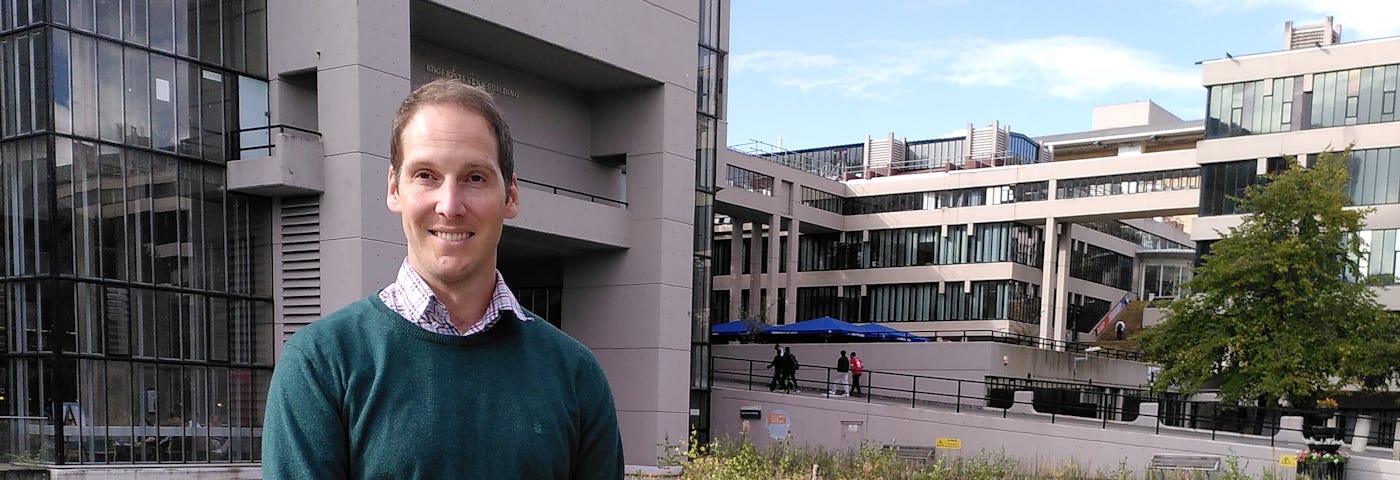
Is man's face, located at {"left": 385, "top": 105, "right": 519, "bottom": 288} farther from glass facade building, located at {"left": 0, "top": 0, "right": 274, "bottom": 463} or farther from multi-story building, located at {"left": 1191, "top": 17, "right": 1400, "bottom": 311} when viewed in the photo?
multi-story building, located at {"left": 1191, "top": 17, "right": 1400, "bottom": 311}

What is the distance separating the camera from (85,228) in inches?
941

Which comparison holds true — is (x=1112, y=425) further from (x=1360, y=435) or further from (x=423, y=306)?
(x=423, y=306)

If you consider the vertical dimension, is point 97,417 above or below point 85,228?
below

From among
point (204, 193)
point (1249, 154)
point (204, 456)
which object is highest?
point (1249, 154)

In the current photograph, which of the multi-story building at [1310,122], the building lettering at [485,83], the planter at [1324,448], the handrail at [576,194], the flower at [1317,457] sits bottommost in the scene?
the flower at [1317,457]

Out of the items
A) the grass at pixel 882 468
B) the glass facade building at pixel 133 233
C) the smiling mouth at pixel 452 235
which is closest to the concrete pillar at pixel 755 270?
the grass at pixel 882 468

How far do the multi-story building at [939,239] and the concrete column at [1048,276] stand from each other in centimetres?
11

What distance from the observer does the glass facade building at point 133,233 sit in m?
23.3

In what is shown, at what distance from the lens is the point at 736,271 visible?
71.8 meters

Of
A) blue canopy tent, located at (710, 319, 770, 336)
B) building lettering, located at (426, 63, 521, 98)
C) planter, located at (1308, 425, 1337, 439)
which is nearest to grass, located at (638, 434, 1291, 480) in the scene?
planter, located at (1308, 425, 1337, 439)

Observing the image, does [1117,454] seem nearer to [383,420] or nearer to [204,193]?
[204,193]

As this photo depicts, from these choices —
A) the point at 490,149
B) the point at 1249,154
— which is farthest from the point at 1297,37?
the point at 490,149

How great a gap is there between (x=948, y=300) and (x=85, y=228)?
56.4m

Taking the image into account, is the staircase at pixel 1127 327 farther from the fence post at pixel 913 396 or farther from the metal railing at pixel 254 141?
the metal railing at pixel 254 141
